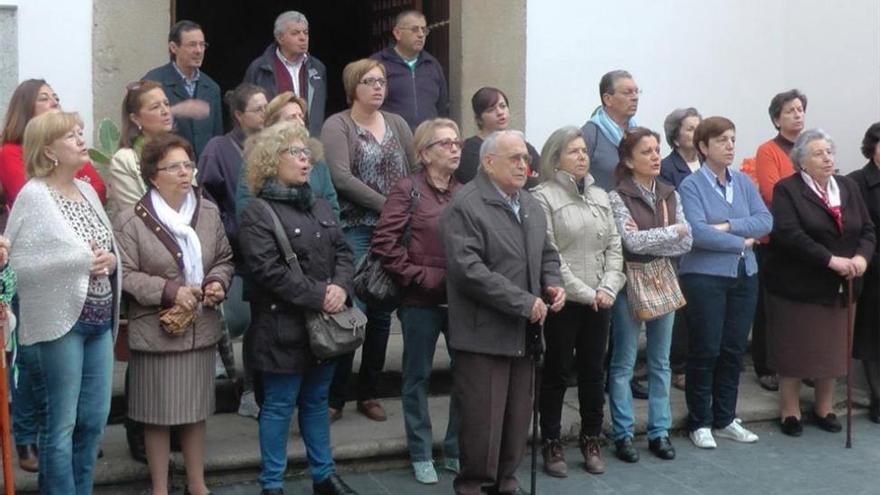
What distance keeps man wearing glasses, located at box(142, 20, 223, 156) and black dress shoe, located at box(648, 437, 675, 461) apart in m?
3.03

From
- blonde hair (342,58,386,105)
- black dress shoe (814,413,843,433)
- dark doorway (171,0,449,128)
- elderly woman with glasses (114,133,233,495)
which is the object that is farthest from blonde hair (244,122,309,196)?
dark doorway (171,0,449,128)

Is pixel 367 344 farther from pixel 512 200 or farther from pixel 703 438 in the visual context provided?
pixel 703 438

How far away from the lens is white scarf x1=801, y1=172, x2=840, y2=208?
7434mm

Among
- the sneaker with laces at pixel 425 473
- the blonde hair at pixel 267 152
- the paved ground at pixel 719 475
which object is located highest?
the blonde hair at pixel 267 152

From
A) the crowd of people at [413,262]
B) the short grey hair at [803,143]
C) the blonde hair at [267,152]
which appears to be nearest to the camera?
the crowd of people at [413,262]

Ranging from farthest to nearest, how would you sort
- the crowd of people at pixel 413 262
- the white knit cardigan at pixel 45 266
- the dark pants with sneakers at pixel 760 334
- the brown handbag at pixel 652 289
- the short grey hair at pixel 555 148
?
the dark pants with sneakers at pixel 760 334 → the brown handbag at pixel 652 289 → the short grey hair at pixel 555 148 → the crowd of people at pixel 413 262 → the white knit cardigan at pixel 45 266

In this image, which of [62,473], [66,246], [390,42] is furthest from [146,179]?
[390,42]

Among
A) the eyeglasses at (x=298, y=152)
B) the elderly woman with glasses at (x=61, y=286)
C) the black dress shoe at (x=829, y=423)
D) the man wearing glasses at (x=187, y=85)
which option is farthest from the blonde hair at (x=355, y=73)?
the black dress shoe at (x=829, y=423)

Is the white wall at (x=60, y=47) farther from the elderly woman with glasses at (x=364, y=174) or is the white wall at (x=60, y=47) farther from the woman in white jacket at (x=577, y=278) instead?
the woman in white jacket at (x=577, y=278)

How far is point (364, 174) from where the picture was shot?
7.04 metres

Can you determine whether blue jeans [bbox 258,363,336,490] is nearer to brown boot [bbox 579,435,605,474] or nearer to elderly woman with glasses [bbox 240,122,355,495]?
elderly woman with glasses [bbox 240,122,355,495]

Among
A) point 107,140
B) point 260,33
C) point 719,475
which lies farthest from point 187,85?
point 260,33

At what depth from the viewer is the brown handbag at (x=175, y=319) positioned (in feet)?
18.2

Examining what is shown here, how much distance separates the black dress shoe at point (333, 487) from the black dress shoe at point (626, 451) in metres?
1.62
